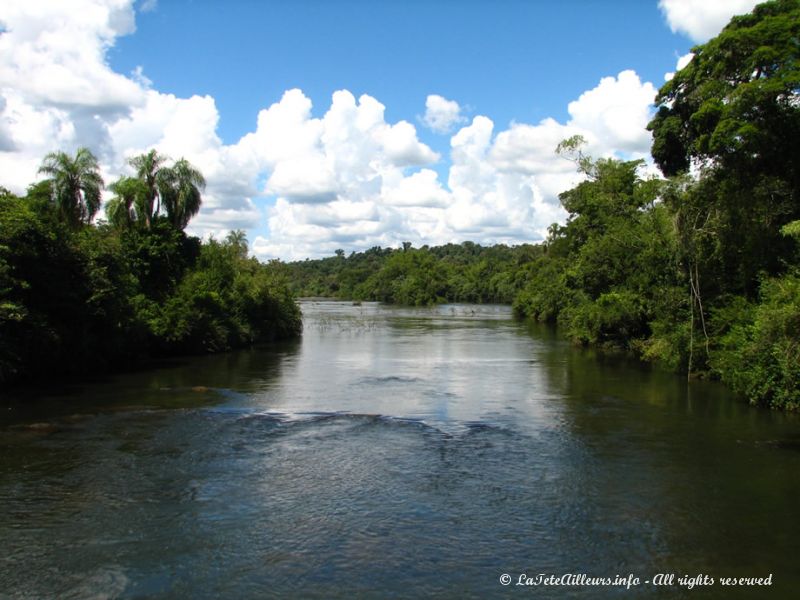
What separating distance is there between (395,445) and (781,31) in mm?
23011

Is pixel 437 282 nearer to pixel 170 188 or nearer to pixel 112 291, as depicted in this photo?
pixel 170 188

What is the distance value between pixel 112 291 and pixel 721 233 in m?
30.7

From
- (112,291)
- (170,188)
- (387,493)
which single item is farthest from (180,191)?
(387,493)

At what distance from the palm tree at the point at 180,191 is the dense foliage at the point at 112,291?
0.23m

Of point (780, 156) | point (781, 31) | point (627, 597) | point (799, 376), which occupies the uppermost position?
point (781, 31)

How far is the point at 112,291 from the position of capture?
107ft

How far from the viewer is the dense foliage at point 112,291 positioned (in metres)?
27.7

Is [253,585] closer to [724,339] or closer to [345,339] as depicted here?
[724,339]

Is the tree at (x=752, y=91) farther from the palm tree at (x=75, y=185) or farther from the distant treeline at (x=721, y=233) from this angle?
the palm tree at (x=75, y=185)

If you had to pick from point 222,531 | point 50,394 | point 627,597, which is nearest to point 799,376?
point 627,597

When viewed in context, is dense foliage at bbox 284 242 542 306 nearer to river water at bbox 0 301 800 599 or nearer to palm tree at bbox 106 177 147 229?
palm tree at bbox 106 177 147 229

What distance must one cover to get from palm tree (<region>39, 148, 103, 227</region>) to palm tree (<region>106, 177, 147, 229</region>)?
2.76m

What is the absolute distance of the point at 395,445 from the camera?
19328 mm

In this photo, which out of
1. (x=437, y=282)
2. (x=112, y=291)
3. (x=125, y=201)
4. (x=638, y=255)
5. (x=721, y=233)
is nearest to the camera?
(x=721, y=233)
